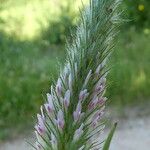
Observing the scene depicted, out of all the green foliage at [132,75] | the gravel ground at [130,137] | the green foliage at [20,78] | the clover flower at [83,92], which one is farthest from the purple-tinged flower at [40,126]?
the green foliage at [132,75]

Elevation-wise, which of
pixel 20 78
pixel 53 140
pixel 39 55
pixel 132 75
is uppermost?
pixel 39 55

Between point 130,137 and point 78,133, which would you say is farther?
point 130,137

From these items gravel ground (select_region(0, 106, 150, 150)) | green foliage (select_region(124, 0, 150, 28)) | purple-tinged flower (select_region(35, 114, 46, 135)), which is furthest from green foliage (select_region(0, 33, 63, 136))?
purple-tinged flower (select_region(35, 114, 46, 135))

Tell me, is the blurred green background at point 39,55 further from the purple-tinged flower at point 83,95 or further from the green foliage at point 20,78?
the purple-tinged flower at point 83,95

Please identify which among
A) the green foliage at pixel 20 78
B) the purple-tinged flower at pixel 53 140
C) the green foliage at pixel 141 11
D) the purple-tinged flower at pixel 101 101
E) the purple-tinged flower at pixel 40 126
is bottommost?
the purple-tinged flower at pixel 53 140

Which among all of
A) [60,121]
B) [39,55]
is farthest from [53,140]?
[39,55]

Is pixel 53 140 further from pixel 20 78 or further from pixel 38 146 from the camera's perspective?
pixel 20 78
